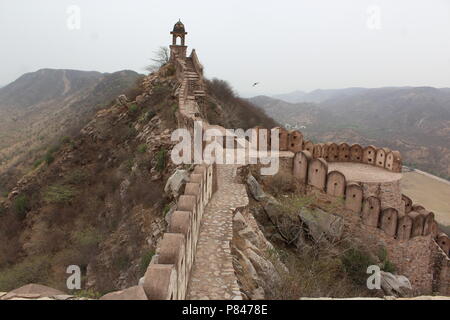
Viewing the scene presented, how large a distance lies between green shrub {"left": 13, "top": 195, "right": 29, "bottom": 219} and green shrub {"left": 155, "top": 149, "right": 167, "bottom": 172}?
7.67 m

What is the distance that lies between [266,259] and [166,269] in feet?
11.4

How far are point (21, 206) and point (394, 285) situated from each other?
16291mm

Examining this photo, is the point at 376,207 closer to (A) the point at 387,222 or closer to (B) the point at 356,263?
(A) the point at 387,222

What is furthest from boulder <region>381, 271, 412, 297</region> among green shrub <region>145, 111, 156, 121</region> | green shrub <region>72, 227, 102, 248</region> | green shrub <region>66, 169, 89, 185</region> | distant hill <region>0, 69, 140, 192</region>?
distant hill <region>0, 69, 140, 192</region>

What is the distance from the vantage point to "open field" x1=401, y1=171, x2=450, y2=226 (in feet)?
132

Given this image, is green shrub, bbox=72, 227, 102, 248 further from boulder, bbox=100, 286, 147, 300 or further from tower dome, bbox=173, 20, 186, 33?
tower dome, bbox=173, 20, 186, 33

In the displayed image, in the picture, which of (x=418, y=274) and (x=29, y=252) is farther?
(x=29, y=252)

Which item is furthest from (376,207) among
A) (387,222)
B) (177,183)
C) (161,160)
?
(161,160)

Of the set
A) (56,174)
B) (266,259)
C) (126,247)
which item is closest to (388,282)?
(266,259)

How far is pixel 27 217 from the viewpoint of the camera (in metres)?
15.0

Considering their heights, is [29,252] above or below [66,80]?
below

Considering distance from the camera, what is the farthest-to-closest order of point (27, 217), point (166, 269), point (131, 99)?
1. point (131, 99)
2. point (27, 217)
3. point (166, 269)

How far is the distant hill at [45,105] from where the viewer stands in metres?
33.9
